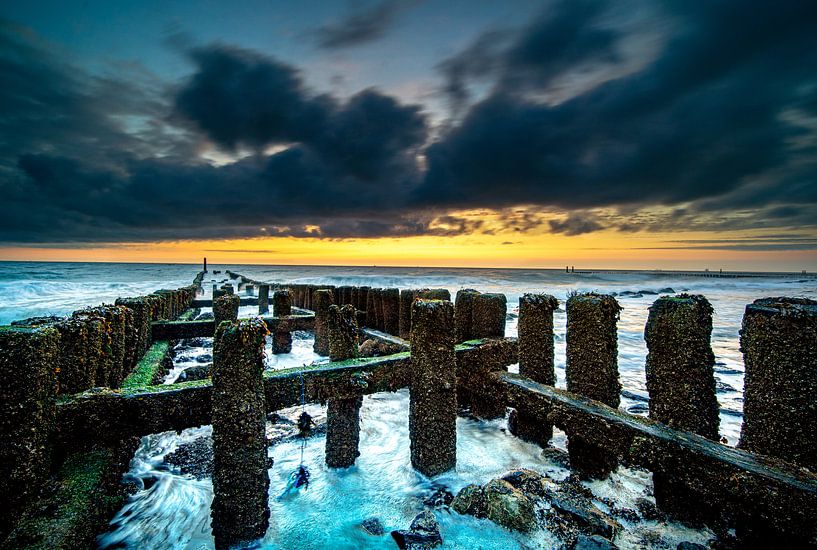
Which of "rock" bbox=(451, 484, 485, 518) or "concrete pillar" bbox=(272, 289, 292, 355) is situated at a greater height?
"concrete pillar" bbox=(272, 289, 292, 355)

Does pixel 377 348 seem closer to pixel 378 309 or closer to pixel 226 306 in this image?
pixel 378 309

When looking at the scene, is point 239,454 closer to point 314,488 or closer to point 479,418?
point 314,488

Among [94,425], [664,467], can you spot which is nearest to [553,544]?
[664,467]

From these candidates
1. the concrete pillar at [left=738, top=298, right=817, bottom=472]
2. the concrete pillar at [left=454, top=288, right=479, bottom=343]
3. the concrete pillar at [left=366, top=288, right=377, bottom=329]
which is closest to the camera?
the concrete pillar at [left=738, top=298, right=817, bottom=472]

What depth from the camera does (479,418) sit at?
5.08 metres

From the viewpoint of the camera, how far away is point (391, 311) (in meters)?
6.27

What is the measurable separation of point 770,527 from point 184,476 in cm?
493

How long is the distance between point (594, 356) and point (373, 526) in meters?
2.48

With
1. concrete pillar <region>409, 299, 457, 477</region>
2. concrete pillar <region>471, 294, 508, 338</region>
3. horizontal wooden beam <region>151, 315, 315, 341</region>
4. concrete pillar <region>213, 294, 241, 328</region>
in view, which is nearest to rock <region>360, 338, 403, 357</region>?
concrete pillar <region>471, 294, 508, 338</region>

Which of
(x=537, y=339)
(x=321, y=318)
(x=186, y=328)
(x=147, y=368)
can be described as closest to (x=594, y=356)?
(x=537, y=339)

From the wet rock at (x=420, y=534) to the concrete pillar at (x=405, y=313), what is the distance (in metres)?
2.91

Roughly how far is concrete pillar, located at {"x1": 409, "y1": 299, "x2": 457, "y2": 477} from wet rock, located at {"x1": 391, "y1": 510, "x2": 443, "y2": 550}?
2.06 ft

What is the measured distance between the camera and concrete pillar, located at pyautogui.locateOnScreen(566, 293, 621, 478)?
3.36m

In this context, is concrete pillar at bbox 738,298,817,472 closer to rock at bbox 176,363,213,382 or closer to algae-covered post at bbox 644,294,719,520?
algae-covered post at bbox 644,294,719,520
